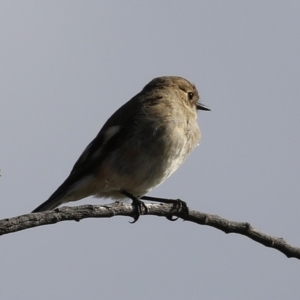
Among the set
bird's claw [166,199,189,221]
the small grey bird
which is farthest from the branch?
the small grey bird

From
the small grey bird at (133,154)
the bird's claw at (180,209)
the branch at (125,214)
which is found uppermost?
the small grey bird at (133,154)

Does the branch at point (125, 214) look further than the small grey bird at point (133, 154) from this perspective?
No

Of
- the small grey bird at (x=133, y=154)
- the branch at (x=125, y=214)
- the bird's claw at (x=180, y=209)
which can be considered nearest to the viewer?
the branch at (x=125, y=214)

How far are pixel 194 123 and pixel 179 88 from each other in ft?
3.16

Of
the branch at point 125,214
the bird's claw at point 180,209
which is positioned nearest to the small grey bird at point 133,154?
the bird's claw at point 180,209

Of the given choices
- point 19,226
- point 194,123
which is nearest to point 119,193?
point 194,123

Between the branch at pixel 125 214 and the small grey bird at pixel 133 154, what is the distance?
4.38ft

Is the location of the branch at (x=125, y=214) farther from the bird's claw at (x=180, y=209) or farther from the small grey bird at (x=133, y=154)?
the small grey bird at (x=133, y=154)

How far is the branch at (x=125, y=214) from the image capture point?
4.40 meters

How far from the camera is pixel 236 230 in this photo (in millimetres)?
5520

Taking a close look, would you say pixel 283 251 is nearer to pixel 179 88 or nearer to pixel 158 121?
pixel 158 121

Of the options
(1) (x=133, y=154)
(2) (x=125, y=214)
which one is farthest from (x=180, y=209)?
(1) (x=133, y=154)

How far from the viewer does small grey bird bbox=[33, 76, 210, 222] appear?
7699mm

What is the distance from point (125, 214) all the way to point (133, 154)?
217 cm
